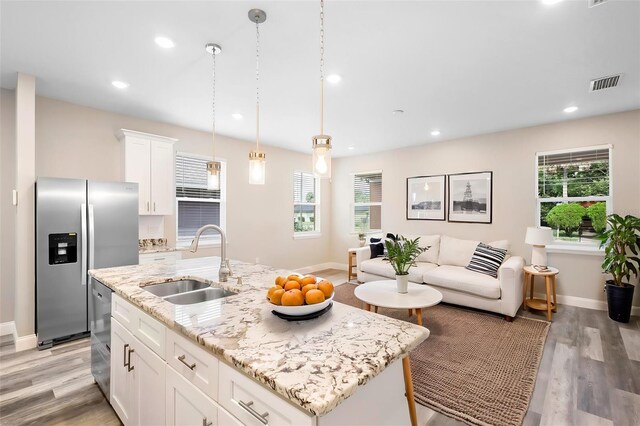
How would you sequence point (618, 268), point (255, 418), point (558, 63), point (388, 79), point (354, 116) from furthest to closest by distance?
point (354, 116) → point (618, 268) → point (388, 79) → point (558, 63) → point (255, 418)

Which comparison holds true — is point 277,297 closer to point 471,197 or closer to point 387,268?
point 387,268

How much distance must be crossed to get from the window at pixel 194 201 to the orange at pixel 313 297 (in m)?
3.87

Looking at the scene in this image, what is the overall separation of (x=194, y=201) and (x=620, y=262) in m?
5.82

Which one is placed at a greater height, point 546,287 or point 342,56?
point 342,56

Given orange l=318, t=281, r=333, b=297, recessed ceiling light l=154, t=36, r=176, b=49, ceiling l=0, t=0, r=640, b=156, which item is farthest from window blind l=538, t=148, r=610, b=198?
recessed ceiling light l=154, t=36, r=176, b=49

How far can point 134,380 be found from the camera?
65.6 inches

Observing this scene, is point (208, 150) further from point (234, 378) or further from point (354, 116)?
point (234, 378)

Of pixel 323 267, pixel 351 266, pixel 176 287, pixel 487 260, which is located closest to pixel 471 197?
pixel 487 260

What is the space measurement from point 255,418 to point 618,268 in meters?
4.55

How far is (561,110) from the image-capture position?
147 inches

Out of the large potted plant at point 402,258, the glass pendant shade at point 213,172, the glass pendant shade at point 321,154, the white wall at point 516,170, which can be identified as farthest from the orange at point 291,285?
the white wall at point 516,170

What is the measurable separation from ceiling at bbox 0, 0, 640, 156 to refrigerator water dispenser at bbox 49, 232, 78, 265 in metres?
1.60

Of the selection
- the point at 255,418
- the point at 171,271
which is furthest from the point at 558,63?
the point at 171,271

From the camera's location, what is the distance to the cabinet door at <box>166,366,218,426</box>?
3.63 ft
